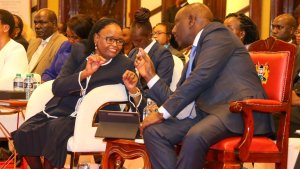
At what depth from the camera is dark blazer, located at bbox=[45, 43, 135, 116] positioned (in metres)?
4.71

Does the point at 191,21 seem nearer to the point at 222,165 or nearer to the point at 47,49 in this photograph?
the point at 222,165

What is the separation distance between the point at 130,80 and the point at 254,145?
3.22 feet

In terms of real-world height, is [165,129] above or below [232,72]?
below

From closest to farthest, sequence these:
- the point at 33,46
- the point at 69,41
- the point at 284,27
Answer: the point at 69,41
the point at 284,27
the point at 33,46

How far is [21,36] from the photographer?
7.86 metres

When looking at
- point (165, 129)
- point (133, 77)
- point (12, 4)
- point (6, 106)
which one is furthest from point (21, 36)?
point (165, 129)

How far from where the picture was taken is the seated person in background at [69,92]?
15.4 feet

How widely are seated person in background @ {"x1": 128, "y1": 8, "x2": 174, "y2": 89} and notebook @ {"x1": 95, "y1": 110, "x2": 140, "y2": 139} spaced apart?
4.27 ft

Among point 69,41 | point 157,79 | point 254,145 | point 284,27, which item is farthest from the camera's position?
point 284,27

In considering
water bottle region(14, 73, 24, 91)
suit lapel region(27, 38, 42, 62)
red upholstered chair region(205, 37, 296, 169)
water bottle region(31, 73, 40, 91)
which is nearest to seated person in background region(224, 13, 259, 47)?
red upholstered chair region(205, 37, 296, 169)

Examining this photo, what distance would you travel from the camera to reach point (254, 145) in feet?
13.1

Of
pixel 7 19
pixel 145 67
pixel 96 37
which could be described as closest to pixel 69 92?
pixel 96 37

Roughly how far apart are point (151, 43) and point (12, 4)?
15.9 feet

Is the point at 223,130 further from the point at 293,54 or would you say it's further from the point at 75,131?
the point at 75,131
